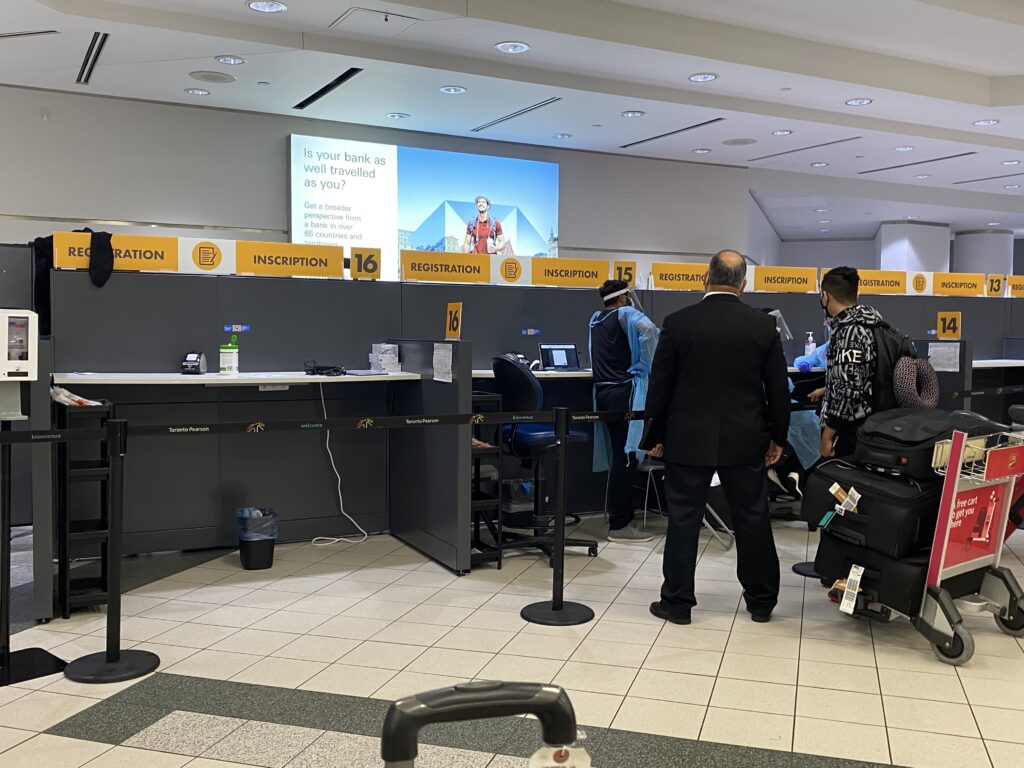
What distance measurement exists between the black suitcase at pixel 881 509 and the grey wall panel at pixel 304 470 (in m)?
2.65

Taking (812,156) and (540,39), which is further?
(812,156)

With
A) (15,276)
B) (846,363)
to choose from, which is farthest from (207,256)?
(846,363)

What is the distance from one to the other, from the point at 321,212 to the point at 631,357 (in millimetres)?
3813

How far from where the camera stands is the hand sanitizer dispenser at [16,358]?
3342mm

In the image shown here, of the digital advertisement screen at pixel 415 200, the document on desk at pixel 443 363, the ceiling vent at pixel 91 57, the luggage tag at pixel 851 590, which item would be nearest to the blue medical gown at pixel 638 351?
the document on desk at pixel 443 363

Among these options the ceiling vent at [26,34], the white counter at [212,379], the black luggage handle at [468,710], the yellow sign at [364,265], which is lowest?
the black luggage handle at [468,710]

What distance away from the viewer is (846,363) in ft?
13.0

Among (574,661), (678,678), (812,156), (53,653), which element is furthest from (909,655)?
(812,156)

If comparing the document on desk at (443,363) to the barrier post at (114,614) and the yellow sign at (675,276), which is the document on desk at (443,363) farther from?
the yellow sign at (675,276)

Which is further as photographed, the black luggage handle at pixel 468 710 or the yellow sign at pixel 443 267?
the yellow sign at pixel 443 267

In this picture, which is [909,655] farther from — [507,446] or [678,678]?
[507,446]

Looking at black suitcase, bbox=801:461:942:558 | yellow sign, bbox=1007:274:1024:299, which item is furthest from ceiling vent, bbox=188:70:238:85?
yellow sign, bbox=1007:274:1024:299

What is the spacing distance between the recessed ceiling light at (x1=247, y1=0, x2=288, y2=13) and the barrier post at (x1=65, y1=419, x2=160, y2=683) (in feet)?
10.8

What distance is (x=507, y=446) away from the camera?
16.0 feet
